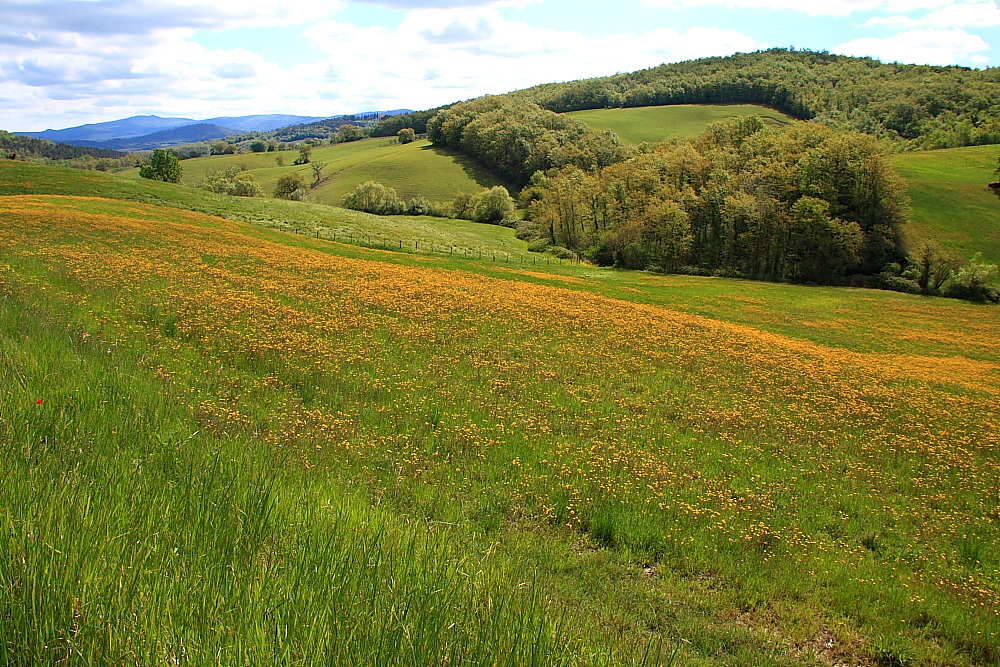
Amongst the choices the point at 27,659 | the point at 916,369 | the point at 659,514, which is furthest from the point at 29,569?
the point at 916,369

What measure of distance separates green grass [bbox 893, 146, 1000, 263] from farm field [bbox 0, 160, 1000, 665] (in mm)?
60950

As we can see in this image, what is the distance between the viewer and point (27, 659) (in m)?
2.16

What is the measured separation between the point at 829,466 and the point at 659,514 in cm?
536

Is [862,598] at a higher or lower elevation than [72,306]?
lower

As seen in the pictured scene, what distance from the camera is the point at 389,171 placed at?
13050 centimetres

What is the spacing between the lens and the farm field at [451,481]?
304 centimetres

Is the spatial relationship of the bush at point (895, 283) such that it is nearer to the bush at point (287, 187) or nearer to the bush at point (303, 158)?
the bush at point (287, 187)

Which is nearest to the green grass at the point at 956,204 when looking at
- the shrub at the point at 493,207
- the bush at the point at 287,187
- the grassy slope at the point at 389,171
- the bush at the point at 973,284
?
the bush at the point at 973,284

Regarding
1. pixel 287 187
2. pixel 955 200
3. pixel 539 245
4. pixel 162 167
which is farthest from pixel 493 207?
pixel 955 200

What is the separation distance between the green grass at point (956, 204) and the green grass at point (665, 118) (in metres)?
58.6

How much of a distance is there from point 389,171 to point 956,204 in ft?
345

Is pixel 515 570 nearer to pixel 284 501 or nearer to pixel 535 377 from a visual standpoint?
pixel 284 501

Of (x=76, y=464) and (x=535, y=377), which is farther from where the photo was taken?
(x=535, y=377)

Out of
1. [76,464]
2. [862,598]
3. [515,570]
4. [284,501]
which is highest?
[76,464]
